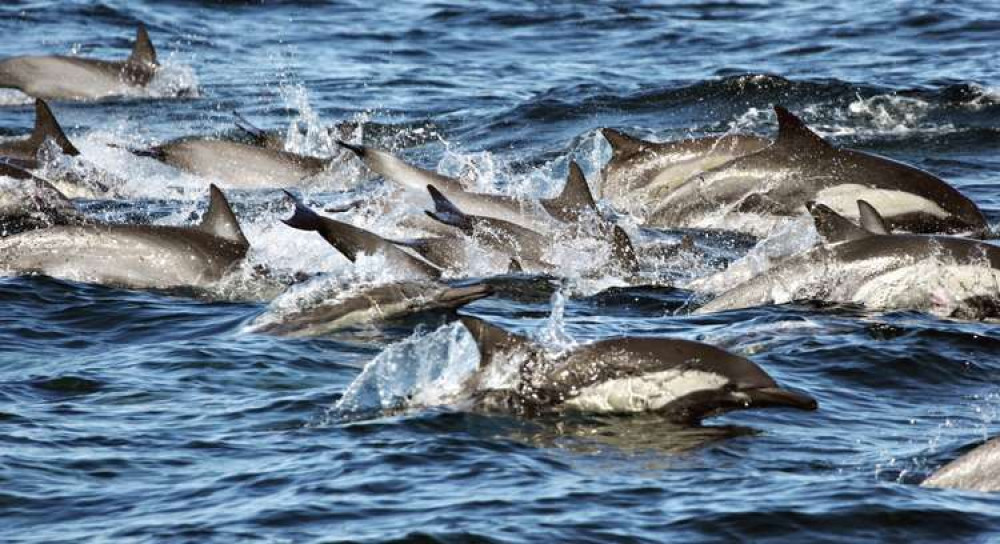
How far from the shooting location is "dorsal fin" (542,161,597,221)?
1329 centimetres

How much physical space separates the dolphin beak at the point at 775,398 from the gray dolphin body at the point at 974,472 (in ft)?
2.64

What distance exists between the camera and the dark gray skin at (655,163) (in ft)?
51.8

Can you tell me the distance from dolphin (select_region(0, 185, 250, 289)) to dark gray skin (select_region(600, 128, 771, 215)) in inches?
173

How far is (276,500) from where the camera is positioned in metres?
7.68

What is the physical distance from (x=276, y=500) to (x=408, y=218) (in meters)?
6.17

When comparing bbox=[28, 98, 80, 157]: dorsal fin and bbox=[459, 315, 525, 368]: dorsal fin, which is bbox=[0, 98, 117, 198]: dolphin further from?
bbox=[459, 315, 525, 368]: dorsal fin

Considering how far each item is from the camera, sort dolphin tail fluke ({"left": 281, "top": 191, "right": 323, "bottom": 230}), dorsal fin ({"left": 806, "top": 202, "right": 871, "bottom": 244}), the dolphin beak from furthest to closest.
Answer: dorsal fin ({"left": 806, "top": 202, "right": 871, "bottom": 244}) < dolphin tail fluke ({"left": 281, "top": 191, "right": 323, "bottom": 230}) < the dolphin beak

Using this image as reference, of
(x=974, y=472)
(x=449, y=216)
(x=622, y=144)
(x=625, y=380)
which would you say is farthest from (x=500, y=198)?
(x=974, y=472)

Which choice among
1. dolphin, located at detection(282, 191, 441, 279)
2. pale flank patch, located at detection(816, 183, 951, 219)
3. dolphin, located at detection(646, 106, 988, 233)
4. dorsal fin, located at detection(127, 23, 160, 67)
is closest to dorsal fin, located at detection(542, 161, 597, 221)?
dolphin, located at detection(646, 106, 988, 233)

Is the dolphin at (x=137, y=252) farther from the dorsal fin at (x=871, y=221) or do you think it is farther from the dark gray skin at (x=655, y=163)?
the dark gray skin at (x=655, y=163)

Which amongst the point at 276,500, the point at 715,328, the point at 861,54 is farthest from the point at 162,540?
the point at 861,54

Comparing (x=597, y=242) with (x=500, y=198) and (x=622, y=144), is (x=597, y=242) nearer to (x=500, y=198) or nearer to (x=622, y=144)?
(x=500, y=198)

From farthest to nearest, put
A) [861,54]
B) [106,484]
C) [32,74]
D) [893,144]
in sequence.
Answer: [861,54] < [32,74] < [893,144] < [106,484]

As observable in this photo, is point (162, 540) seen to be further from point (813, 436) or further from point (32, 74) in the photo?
point (32, 74)
